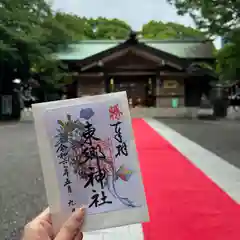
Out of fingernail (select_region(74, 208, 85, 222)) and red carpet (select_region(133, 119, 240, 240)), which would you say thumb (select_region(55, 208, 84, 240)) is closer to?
fingernail (select_region(74, 208, 85, 222))

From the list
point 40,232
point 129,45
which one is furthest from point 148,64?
point 40,232

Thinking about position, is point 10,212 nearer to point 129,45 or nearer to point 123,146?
point 123,146

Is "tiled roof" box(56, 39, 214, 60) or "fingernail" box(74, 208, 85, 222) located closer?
"fingernail" box(74, 208, 85, 222)

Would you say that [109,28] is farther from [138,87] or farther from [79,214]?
[79,214]

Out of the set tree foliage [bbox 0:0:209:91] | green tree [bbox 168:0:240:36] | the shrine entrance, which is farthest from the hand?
the shrine entrance

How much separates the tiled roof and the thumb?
2482 cm

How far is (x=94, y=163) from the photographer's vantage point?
3.71 feet

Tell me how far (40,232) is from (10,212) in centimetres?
360

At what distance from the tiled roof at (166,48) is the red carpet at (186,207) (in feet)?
65.6

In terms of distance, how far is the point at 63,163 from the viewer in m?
1.11

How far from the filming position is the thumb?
109 centimetres

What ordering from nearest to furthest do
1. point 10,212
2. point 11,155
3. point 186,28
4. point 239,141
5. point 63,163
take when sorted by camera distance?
1. point 63,163
2. point 10,212
3. point 11,155
4. point 239,141
5. point 186,28

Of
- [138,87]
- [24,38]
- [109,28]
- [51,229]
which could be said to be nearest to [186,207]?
[51,229]

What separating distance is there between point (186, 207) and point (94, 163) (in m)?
3.59
